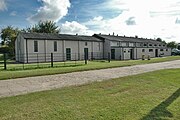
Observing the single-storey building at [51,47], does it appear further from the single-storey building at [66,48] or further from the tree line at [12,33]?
the tree line at [12,33]

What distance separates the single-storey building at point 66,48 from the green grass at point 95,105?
71.1 ft

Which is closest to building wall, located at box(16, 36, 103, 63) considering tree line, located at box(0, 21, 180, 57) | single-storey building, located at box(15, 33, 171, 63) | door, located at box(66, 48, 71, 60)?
single-storey building, located at box(15, 33, 171, 63)

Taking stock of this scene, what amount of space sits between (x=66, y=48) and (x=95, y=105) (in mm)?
29226

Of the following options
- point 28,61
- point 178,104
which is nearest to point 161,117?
point 178,104

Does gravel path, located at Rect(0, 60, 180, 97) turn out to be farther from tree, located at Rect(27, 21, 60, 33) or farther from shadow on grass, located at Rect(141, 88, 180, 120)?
tree, located at Rect(27, 21, 60, 33)

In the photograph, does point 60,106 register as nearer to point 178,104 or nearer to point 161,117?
point 161,117

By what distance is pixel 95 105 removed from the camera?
621 centimetres

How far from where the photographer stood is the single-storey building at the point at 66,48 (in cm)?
3065

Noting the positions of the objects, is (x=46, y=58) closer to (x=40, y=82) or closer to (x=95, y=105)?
(x=40, y=82)

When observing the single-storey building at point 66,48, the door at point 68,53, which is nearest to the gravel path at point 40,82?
the single-storey building at point 66,48

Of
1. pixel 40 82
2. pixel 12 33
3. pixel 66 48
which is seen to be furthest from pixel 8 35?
pixel 40 82

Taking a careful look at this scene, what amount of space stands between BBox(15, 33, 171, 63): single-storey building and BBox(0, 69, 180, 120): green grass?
2166 cm

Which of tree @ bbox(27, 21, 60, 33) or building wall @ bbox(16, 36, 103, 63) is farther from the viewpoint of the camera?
tree @ bbox(27, 21, 60, 33)

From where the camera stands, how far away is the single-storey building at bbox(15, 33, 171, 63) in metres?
30.6
